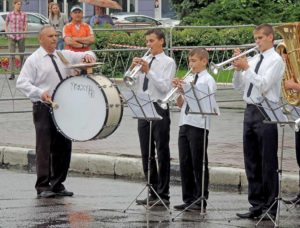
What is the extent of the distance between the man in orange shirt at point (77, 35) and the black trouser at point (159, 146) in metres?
6.87

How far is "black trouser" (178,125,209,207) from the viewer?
423 inches

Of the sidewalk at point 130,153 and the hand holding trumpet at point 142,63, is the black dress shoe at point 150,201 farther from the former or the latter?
the sidewalk at point 130,153

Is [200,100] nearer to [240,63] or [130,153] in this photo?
[240,63]

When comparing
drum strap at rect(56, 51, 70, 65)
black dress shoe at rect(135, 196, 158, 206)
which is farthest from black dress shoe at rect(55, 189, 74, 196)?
drum strap at rect(56, 51, 70, 65)

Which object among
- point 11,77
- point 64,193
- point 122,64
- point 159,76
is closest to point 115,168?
point 64,193

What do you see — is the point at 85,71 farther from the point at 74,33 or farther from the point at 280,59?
the point at 74,33

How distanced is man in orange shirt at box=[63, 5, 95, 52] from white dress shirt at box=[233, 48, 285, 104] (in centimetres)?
796

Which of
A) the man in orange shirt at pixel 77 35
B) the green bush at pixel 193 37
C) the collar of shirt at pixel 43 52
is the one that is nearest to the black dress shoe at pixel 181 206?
the collar of shirt at pixel 43 52

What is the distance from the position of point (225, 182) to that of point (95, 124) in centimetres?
214

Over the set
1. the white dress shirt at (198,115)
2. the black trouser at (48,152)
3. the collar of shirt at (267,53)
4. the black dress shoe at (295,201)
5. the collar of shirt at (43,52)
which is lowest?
the black dress shoe at (295,201)

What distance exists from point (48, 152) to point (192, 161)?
1886mm

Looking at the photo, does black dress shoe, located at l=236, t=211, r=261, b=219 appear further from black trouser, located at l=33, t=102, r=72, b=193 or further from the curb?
black trouser, located at l=33, t=102, r=72, b=193

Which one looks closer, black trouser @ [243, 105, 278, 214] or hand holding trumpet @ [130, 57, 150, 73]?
black trouser @ [243, 105, 278, 214]

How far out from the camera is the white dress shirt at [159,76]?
435 inches
